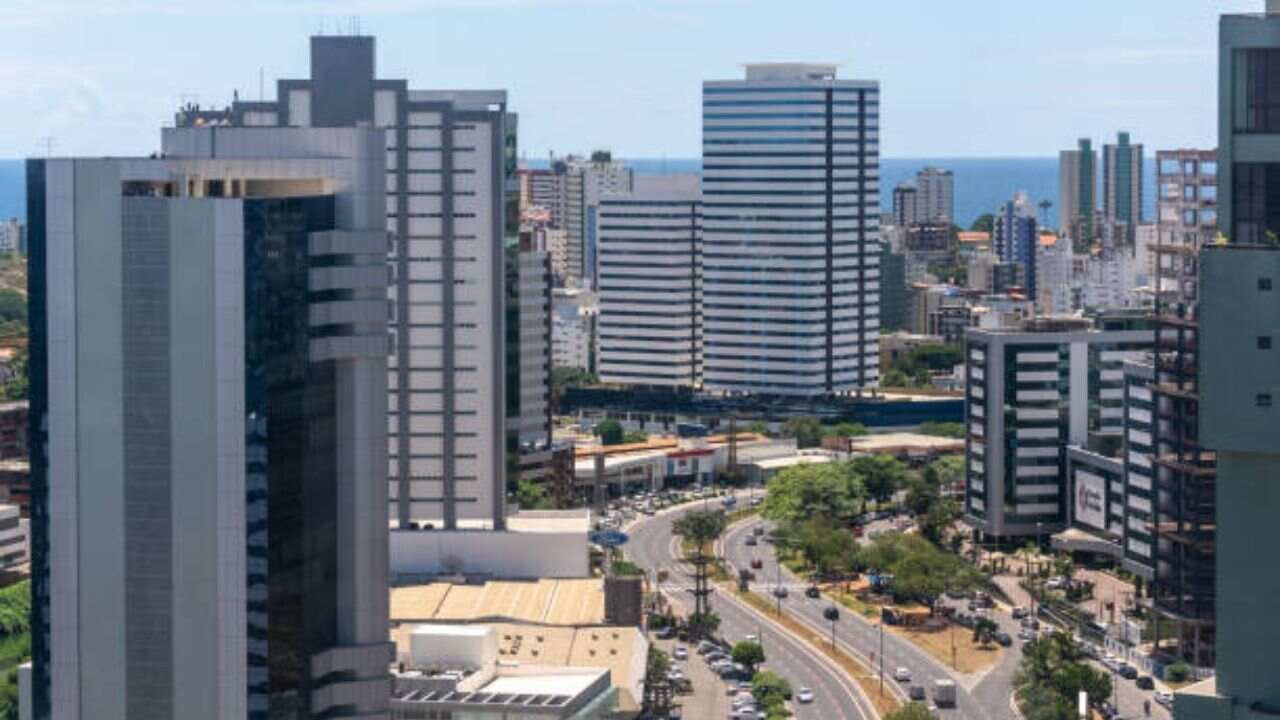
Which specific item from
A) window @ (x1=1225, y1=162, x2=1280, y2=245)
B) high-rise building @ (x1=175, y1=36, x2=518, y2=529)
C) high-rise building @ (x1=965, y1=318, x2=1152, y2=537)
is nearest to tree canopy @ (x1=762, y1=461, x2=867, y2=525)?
high-rise building @ (x1=965, y1=318, x2=1152, y2=537)

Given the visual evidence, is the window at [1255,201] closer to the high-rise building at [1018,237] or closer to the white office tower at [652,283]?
the white office tower at [652,283]

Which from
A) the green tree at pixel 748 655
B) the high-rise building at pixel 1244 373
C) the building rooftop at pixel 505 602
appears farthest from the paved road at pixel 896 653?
the high-rise building at pixel 1244 373

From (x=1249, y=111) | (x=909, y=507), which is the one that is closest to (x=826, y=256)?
(x=909, y=507)

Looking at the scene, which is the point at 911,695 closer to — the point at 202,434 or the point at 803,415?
the point at 202,434

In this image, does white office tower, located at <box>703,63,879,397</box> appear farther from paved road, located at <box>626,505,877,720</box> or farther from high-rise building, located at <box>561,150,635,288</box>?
high-rise building, located at <box>561,150,635,288</box>

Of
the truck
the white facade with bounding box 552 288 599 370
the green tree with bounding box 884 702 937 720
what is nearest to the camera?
the green tree with bounding box 884 702 937 720

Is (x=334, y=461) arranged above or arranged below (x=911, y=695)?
above
